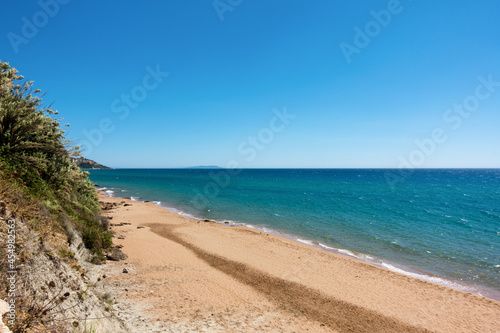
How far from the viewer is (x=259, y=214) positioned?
31.3 metres

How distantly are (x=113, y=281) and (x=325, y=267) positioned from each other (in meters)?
10.9

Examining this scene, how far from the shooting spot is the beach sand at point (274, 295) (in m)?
8.20

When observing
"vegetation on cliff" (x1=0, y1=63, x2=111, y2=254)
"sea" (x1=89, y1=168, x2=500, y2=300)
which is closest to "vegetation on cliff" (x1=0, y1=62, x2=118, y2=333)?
"vegetation on cliff" (x1=0, y1=63, x2=111, y2=254)

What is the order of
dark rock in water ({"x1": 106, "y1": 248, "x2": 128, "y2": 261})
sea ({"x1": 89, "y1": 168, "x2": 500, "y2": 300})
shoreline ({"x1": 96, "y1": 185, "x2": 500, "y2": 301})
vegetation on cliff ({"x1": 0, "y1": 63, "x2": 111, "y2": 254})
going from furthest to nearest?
sea ({"x1": 89, "y1": 168, "x2": 500, "y2": 300}) < shoreline ({"x1": 96, "y1": 185, "x2": 500, "y2": 301}) < dark rock in water ({"x1": 106, "y1": 248, "x2": 128, "y2": 261}) < vegetation on cliff ({"x1": 0, "y1": 63, "x2": 111, "y2": 254})

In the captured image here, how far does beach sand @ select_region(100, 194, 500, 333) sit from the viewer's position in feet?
26.9

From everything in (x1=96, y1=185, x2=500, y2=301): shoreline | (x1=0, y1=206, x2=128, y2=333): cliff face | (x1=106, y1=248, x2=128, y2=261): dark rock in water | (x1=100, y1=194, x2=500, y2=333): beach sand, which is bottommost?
(x1=96, y1=185, x2=500, y2=301): shoreline

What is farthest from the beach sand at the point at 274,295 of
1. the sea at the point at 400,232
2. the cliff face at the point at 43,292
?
the sea at the point at 400,232

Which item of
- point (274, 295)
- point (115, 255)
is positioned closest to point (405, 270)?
point (274, 295)

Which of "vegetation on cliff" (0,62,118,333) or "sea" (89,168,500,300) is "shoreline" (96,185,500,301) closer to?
"sea" (89,168,500,300)

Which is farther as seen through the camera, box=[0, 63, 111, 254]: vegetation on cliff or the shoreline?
the shoreline

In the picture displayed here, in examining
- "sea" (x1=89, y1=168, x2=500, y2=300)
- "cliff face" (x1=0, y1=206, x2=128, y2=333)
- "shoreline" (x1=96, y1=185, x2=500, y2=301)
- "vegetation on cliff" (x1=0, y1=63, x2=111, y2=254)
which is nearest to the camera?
"cliff face" (x1=0, y1=206, x2=128, y2=333)

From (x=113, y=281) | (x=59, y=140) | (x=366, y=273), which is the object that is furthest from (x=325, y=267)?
(x=59, y=140)

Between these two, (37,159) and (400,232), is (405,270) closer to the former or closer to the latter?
(400,232)

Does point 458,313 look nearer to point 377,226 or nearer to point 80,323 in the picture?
point 80,323
